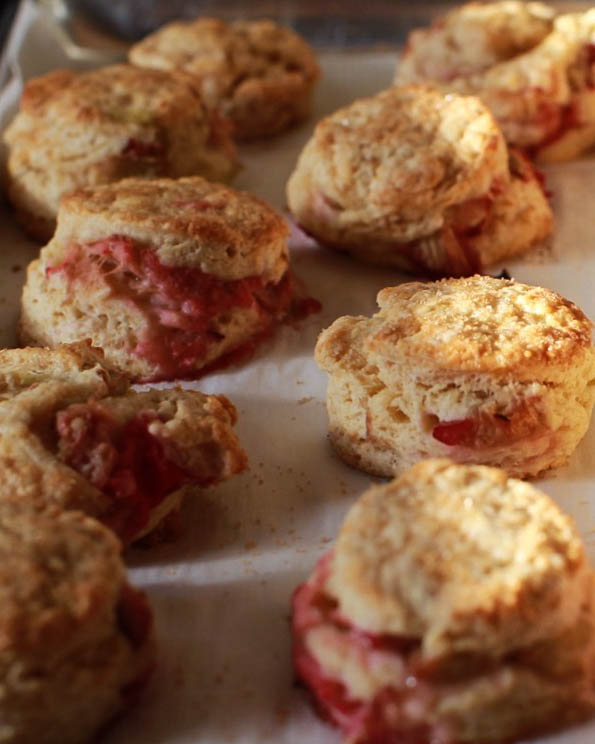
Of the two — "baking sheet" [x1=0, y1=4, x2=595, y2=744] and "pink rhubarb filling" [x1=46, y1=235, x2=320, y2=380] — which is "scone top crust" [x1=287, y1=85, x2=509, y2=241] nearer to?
"baking sheet" [x1=0, y1=4, x2=595, y2=744]

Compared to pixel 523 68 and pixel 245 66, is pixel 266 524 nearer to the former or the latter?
pixel 523 68

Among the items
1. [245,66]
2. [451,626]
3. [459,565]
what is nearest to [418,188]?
[245,66]

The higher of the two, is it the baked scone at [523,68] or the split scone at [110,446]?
the baked scone at [523,68]

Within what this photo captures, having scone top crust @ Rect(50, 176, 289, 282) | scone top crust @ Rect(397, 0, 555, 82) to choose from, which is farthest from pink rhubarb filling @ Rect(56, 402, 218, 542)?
scone top crust @ Rect(397, 0, 555, 82)

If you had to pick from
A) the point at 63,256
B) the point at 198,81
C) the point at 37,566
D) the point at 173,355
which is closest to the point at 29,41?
the point at 198,81

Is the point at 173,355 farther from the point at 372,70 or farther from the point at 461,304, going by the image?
the point at 372,70

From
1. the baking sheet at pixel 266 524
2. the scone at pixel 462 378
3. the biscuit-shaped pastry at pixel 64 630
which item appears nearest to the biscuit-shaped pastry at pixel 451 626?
the baking sheet at pixel 266 524

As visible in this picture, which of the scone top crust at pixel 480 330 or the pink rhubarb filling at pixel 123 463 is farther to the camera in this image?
the scone top crust at pixel 480 330

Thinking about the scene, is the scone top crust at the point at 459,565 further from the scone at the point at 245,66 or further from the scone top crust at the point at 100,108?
the scone at the point at 245,66
